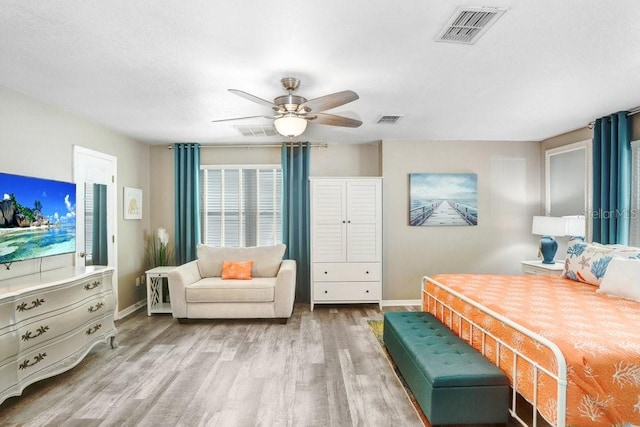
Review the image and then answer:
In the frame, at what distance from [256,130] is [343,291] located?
248 cm

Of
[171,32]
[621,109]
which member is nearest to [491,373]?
[171,32]

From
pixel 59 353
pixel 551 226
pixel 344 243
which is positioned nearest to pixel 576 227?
pixel 551 226

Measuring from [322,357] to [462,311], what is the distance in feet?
4.45

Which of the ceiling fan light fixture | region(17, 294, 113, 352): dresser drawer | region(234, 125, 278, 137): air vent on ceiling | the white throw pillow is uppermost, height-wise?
region(234, 125, 278, 137): air vent on ceiling

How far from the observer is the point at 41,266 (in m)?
3.39

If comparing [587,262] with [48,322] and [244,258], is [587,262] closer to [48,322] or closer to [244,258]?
[244,258]

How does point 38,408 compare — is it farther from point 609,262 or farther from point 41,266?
point 609,262

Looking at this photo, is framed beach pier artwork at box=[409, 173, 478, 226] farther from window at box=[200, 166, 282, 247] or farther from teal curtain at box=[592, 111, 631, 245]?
window at box=[200, 166, 282, 247]

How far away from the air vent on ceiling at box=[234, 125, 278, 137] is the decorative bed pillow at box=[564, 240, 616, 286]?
3.58m

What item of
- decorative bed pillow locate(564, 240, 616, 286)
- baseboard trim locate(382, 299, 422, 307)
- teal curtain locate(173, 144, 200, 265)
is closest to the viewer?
decorative bed pillow locate(564, 240, 616, 286)

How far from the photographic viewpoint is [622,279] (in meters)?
2.84

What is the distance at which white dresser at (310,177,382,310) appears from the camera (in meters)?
5.10

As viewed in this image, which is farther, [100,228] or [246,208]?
[246,208]

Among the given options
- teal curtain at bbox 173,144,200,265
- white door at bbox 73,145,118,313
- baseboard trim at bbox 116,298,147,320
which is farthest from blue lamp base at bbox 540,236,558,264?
baseboard trim at bbox 116,298,147,320
